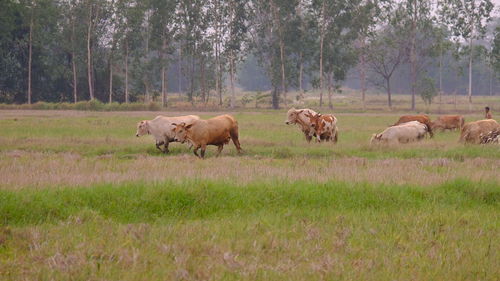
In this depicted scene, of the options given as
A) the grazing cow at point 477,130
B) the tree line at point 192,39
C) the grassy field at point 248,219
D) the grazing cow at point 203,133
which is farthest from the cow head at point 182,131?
the tree line at point 192,39

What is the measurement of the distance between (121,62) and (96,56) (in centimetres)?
317

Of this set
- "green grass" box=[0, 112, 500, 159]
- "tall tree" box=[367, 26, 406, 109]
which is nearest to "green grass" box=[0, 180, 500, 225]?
"green grass" box=[0, 112, 500, 159]

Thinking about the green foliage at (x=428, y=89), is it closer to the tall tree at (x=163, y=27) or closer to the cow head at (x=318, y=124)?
the tall tree at (x=163, y=27)

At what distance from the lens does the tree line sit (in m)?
54.0

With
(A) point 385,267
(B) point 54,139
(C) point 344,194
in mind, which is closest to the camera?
(A) point 385,267

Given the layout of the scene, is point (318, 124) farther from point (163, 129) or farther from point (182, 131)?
point (182, 131)

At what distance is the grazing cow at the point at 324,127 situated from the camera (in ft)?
69.3

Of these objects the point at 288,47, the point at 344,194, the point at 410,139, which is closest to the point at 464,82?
the point at 288,47

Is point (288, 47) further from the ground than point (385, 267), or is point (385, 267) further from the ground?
point (288, 47)

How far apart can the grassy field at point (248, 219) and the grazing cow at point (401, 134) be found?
514 centimetres

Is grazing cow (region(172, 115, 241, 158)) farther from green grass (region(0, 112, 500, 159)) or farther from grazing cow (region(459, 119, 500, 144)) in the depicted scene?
grazing cow (region(459, 119, 500, 144))

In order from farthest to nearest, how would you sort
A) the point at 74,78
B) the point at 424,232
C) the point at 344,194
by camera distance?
the point at 74,78, the point at 344,194, the point at 424,232

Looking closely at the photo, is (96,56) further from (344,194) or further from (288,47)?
(344,194)

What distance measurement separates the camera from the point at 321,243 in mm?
7719
